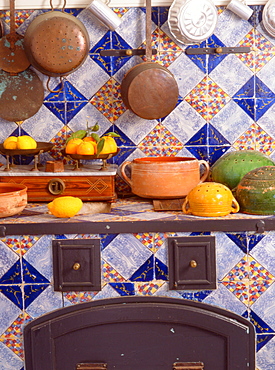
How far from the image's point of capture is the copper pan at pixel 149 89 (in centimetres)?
242

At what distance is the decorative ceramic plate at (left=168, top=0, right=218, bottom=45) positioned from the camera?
244 centimetres

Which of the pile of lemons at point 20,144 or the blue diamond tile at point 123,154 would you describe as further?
the blue diamond tile at point 123,154

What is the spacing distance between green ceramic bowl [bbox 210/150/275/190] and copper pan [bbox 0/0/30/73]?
44.4 inches

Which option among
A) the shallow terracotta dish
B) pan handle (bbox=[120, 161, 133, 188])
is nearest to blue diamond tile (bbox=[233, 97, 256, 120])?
the shallow terracotta dish

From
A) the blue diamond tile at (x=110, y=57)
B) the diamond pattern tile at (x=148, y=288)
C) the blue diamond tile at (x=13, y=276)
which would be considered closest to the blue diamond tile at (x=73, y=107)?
the blue diamond tile at (x=110, y=57)

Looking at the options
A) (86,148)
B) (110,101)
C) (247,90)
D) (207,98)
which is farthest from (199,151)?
(86,148)

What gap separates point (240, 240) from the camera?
202 centimetres

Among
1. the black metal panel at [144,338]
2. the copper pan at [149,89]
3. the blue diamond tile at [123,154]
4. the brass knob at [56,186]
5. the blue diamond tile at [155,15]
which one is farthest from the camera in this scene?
the blue diamond tile at [123,154]

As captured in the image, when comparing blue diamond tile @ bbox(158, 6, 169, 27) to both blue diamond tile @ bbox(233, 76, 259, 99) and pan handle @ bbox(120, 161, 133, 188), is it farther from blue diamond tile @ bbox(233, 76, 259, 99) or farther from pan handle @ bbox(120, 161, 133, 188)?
pan handle @ bbox(120, 161, 133, 188)

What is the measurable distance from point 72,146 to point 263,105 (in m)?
1.03

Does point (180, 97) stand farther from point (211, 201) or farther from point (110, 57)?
point (211, 201)

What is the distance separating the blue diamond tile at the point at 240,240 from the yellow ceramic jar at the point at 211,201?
105 mm

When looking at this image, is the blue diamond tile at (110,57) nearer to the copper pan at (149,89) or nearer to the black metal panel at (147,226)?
the copper pan at (149,89)

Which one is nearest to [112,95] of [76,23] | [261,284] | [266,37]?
[76,23]
